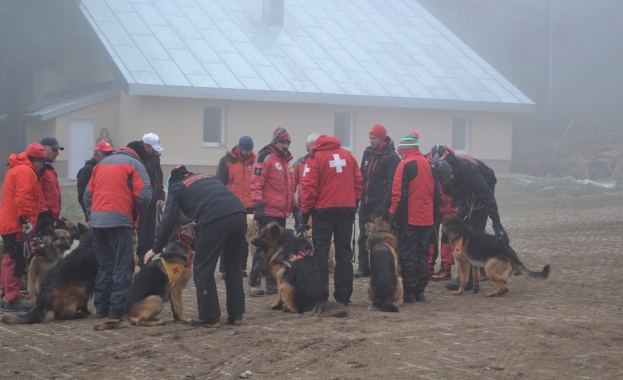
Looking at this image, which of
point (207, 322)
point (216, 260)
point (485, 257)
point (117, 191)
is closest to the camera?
point (216, 260)

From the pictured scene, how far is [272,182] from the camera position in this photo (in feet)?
32.6

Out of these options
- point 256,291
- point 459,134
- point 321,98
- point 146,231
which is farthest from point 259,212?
point 459,134

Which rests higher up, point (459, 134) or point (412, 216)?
point (459, 134)

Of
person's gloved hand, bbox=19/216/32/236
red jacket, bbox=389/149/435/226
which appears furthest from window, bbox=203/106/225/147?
person's gloved hand, bbox=19/216/32/236

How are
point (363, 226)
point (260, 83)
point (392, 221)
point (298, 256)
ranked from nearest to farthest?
point (298, 256) < point (392, 221) < point (363, 226) < point (260, 83)

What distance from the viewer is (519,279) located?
11328 millimetres

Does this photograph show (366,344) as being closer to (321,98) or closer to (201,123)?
(201,123)

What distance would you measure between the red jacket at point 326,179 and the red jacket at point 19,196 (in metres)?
2.94

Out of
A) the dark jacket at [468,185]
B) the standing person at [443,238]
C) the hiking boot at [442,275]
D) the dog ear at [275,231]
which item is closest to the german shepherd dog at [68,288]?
the dog ear at [275,231]

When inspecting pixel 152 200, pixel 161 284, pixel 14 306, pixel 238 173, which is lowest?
pixel 14 306

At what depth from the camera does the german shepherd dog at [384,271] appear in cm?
884

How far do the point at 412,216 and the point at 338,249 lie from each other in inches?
39.3

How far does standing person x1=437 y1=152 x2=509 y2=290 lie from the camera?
10.1 metres

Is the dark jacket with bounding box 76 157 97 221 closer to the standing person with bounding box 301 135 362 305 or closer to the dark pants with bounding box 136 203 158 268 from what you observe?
the dark pants with bounding box 136 203 158 268
